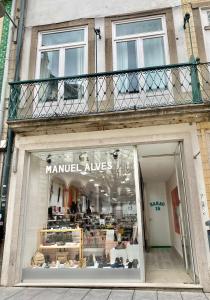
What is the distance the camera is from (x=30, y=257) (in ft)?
17.4

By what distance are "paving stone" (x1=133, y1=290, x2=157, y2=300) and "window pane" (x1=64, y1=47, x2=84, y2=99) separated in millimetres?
4120

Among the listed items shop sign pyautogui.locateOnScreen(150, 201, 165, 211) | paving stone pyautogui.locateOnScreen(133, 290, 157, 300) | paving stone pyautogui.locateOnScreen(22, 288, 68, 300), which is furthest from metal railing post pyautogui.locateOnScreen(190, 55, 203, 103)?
shop sign pyautogui.locateOnScreen(150, 201, 165, 211)

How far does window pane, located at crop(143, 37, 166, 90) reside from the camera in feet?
19.0


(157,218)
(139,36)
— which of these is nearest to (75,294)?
(139,36)

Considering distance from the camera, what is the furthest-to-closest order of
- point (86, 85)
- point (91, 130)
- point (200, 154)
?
1. point (86, 85)
2. point (91, 130)
3. point (200, 154)

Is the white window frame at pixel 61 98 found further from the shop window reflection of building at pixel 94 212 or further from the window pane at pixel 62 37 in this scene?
the shop window reflection of building at pixel 94 212

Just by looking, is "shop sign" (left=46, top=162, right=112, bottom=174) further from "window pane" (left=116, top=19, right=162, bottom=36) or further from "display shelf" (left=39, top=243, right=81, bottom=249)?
"window pane" (left=116, top=19, right=162, bottom=36)

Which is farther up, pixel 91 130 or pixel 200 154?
pixel 91 130

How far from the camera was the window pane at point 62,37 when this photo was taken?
653cm

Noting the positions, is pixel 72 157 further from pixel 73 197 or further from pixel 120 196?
pixel 120 196

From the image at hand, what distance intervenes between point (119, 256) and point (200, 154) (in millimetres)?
2579

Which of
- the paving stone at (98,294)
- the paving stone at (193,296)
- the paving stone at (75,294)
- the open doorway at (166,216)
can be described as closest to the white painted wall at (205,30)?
the open doorway at (166,216)

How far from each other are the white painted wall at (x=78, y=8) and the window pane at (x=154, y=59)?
0.90 m

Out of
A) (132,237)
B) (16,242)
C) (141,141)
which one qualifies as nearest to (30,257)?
(16,242)
